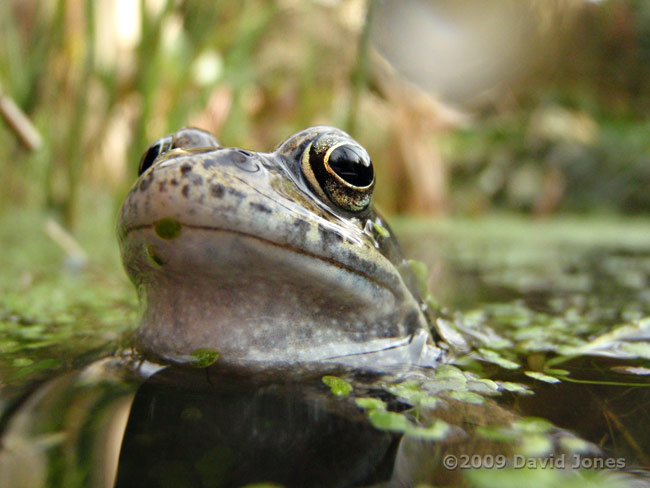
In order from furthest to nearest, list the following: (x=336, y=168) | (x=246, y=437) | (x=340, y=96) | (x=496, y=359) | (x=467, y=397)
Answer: (x=340, y=96), (x=496, y=359), (x=336, y=168), (x=467, y=397), (x=246, y=437)

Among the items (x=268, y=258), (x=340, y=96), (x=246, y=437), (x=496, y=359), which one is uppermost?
(x=340, y=96)

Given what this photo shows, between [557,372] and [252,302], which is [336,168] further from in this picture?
[557,372]

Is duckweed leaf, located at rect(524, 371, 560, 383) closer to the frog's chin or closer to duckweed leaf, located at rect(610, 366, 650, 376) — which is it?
duckweed leaf, located at rect(610, 366, 650, 376)

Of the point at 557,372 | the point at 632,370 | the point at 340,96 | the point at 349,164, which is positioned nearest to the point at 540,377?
the point at 557,372

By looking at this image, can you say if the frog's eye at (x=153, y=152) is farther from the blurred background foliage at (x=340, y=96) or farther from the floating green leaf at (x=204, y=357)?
the floating green leaf at (x=204, y=357)

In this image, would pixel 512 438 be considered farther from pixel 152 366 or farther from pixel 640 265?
pixel 640 265

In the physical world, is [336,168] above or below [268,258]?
above

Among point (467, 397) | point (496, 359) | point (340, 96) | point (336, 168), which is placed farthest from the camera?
point (340, 96)

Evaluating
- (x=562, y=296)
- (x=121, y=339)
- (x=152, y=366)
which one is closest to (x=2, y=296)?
(x=121, y=339)
